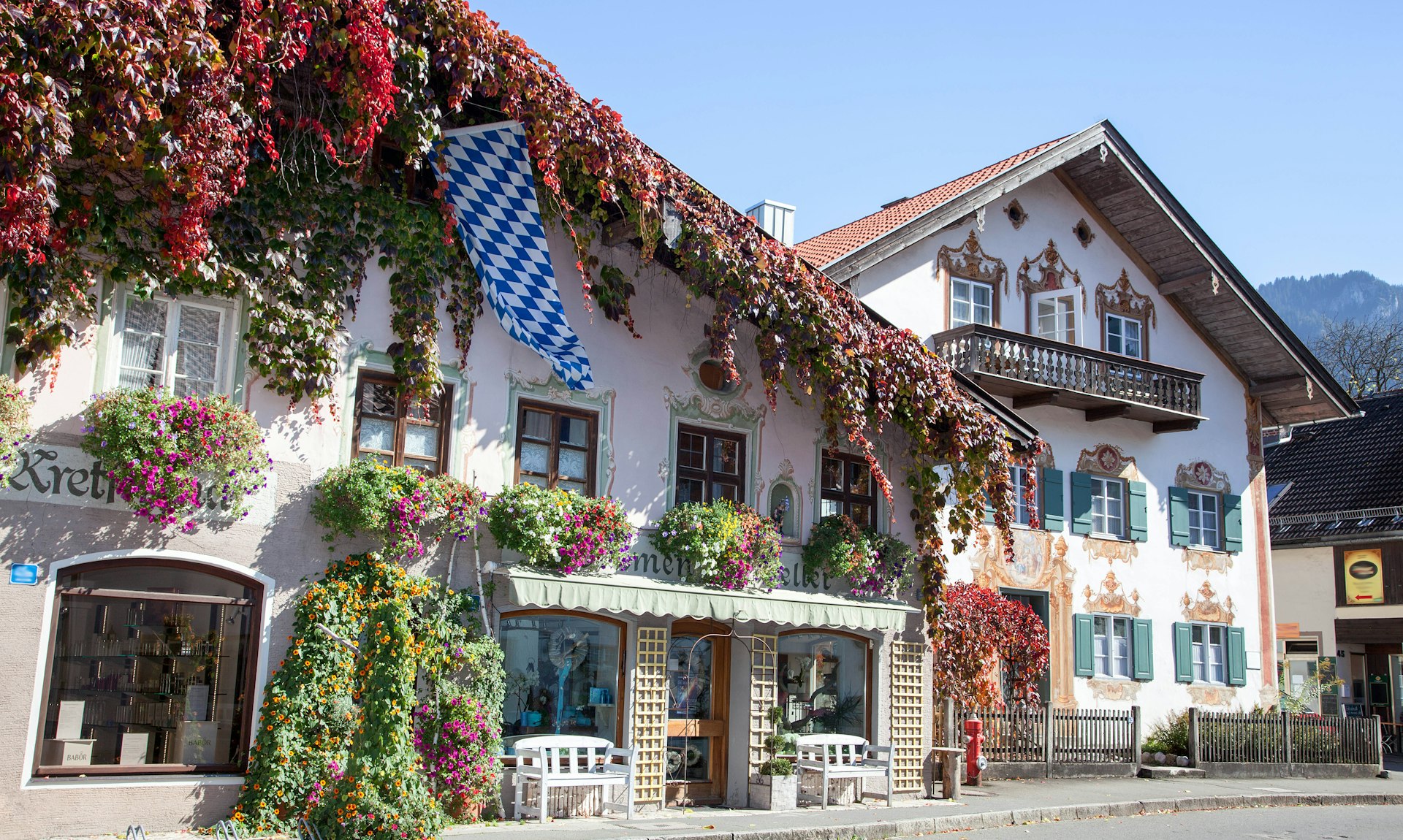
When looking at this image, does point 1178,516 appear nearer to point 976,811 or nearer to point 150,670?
point 976,811

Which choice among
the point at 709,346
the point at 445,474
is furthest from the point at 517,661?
the point at 709,346

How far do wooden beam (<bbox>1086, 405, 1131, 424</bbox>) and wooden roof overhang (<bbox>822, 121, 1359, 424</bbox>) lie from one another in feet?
10.5

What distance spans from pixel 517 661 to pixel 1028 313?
12.1m

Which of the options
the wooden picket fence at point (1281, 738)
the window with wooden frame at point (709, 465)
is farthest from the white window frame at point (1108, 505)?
the window with wooden frame at point (709, 465)

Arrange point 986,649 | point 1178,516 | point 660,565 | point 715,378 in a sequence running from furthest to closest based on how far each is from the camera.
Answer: point 1178,516 < point 986,649 < point 715,378 < point 660,565

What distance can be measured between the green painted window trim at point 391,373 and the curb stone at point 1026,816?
13.5ft

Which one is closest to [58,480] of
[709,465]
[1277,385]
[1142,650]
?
[709,465]

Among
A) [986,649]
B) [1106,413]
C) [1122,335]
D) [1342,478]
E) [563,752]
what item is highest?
[1122,335]

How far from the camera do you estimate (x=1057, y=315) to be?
21812 mm

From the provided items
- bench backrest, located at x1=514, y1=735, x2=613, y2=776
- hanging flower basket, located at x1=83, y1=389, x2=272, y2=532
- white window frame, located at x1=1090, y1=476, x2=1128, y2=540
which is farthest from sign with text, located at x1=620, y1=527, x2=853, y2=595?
white window frame, located at x1=1090, y1=476, x2=1128, y2=540

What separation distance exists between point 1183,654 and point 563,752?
1295cm

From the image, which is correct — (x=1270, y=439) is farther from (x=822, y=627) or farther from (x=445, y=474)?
(x=445, y=474)

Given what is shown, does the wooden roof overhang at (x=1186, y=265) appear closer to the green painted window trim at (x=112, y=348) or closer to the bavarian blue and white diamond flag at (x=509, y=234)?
the bavarian blue and white diamond flag at (x=509, y=234)

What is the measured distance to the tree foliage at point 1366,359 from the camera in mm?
41250
